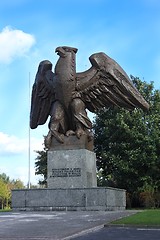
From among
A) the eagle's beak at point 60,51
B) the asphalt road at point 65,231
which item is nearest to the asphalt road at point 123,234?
the asphalt road at point 65,231

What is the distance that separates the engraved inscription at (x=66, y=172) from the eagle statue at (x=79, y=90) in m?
1.25

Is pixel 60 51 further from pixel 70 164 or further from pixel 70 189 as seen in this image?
pixel 70 189

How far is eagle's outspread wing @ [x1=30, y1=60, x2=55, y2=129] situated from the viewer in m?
17.8

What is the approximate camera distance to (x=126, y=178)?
3195cm

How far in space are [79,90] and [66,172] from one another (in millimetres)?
3671

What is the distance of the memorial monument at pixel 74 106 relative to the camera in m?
16.6

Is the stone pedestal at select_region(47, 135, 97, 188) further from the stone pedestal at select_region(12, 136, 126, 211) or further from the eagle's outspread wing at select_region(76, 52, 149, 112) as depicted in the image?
the eagle's outspread wing at select_region(76, 52, 149, 112)

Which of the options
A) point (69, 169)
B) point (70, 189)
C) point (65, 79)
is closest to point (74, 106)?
point (65, 79)

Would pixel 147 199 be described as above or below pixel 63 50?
below

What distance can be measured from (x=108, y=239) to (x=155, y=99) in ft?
90.5

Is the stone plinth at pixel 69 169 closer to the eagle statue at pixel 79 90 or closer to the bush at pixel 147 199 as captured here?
the eagle statue at pixel 79 90

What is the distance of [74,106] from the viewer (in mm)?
17031

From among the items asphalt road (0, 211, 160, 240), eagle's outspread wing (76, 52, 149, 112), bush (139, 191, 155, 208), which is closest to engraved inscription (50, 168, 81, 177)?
eagle's outspread wing (76, 52, 149, 112)

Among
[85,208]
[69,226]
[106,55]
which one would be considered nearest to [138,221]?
[69,226]
